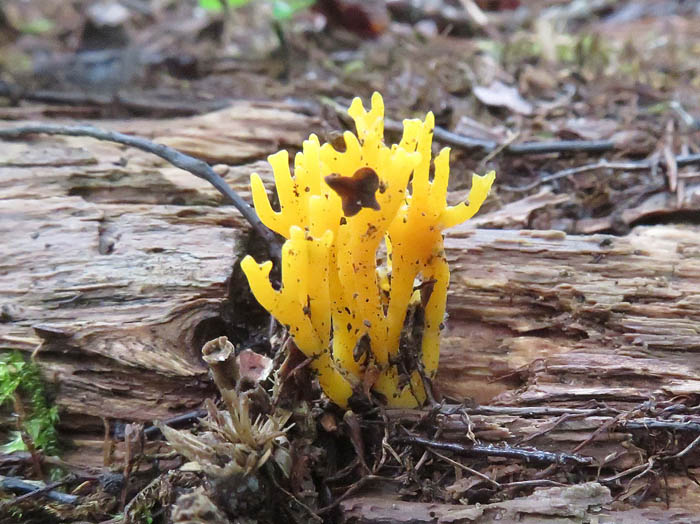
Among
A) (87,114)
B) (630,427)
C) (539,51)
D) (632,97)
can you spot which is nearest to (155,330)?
(630,427)

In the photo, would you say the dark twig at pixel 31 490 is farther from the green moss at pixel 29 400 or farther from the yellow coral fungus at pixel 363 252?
the yellow coral fungus at pixel 363 252

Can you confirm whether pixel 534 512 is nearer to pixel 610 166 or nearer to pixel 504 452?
pixel 504 452

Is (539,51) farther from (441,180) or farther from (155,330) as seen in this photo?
(155,330)

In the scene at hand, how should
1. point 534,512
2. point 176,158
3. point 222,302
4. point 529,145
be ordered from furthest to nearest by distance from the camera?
point 529,145, point 176,158, point 222,302, point 534,512

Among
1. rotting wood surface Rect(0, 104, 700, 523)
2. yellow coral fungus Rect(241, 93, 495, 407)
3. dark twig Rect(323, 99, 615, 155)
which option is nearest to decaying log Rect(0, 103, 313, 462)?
rotting wood surface Rect(0, 104, 700, 523)

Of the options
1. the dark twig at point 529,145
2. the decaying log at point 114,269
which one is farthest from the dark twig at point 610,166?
the decaying log at point 114,269

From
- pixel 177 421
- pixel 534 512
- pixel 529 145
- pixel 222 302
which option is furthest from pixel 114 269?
pixel 529 145
